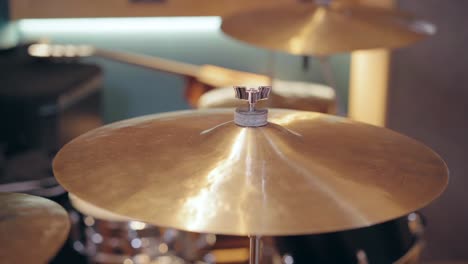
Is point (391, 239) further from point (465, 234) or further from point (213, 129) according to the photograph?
point (465, 234)

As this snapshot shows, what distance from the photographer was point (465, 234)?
203 centimetres

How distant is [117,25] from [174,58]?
0.79 ft

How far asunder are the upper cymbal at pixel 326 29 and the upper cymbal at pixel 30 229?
0.79 m

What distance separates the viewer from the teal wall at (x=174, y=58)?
257 cm

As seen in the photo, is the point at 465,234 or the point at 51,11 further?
the point at 51,11

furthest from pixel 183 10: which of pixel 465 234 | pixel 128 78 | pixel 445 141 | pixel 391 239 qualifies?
pixel 391 239

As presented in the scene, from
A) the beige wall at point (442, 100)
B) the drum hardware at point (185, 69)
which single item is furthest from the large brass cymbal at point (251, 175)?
the drum hardware at point (185, 69)

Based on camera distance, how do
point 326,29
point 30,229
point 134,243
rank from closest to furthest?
1. point 30,229
2. point 326,29
3. point 134,243

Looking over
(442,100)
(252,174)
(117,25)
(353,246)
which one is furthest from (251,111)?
(117,25)

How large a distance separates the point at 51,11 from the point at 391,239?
1592 millimetres

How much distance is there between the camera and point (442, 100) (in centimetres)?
194

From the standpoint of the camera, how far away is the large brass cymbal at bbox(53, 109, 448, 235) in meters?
0.62

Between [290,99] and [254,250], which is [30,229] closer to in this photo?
[254,250]

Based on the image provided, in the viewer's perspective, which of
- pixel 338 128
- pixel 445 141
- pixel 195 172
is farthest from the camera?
pixel 445 141
